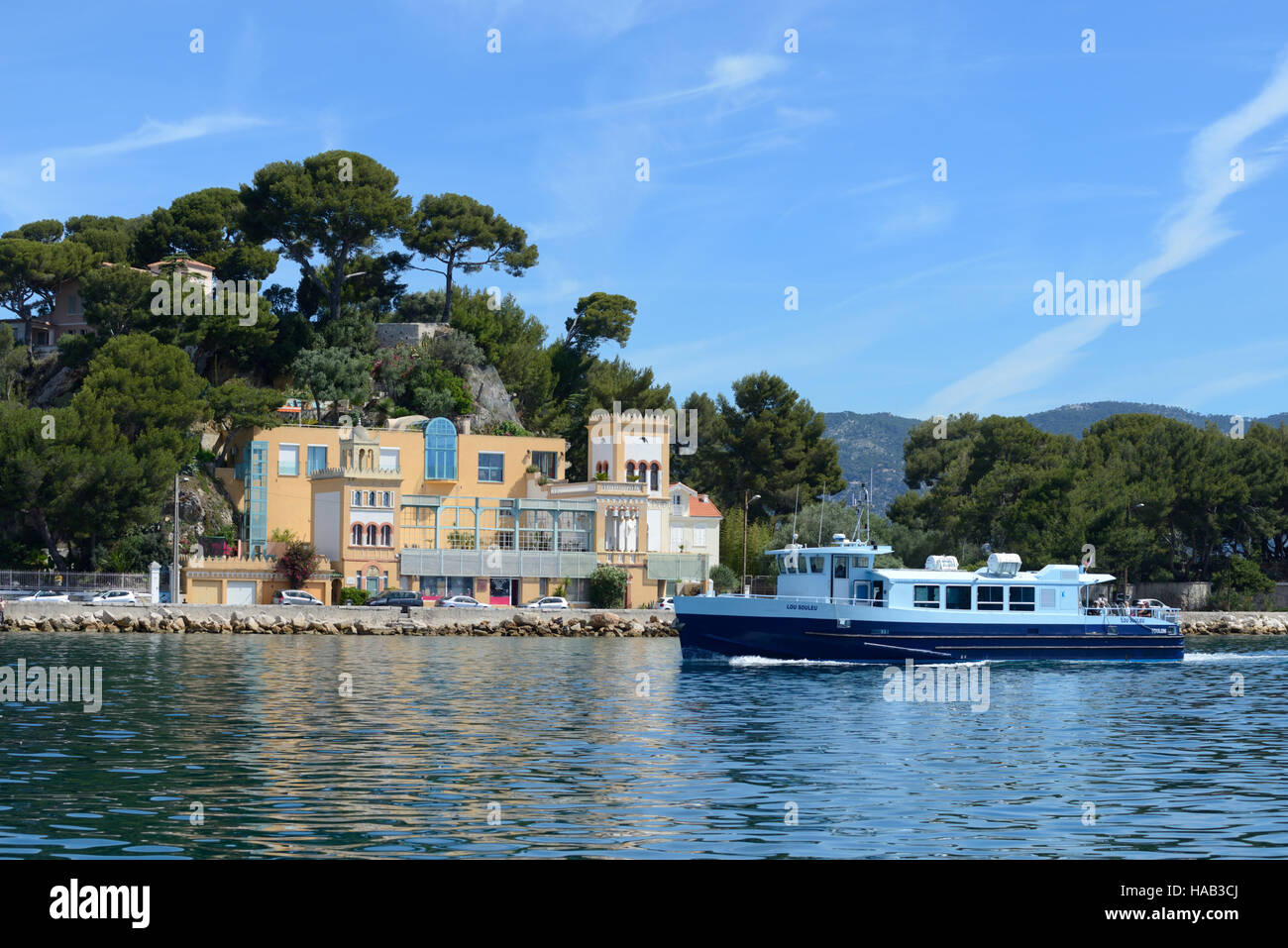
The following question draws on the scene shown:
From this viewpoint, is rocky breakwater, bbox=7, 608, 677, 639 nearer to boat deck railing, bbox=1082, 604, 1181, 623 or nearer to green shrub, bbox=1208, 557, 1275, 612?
boat deck railing, bbox=1082, 604, 1181, 623

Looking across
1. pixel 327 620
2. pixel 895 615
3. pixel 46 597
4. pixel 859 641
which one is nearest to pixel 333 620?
pixel 327 620

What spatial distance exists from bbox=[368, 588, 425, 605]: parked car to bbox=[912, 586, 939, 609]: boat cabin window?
37365 mm

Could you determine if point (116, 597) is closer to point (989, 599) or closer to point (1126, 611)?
point (989, 599)

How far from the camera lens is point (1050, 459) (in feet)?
391

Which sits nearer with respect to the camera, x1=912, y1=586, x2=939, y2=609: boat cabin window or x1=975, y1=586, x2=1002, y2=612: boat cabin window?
x1=912, y1=586, x2=939, y2=609: boat cabin window

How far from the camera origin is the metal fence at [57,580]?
7694cm

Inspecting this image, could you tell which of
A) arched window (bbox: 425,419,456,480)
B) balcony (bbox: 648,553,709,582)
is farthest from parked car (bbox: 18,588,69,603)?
balcony (bbox: 648,553,709,582)

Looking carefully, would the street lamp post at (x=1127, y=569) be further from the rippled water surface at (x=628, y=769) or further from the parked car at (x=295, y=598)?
the rippled water surface at (x=628, y=769)

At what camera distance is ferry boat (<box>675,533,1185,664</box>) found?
50.8 m

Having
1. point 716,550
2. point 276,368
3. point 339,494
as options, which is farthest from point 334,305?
point 716,550

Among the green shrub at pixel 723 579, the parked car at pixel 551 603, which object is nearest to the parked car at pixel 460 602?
the parked car at pixel 551 603

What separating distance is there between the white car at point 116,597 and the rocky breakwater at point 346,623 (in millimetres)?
2739
